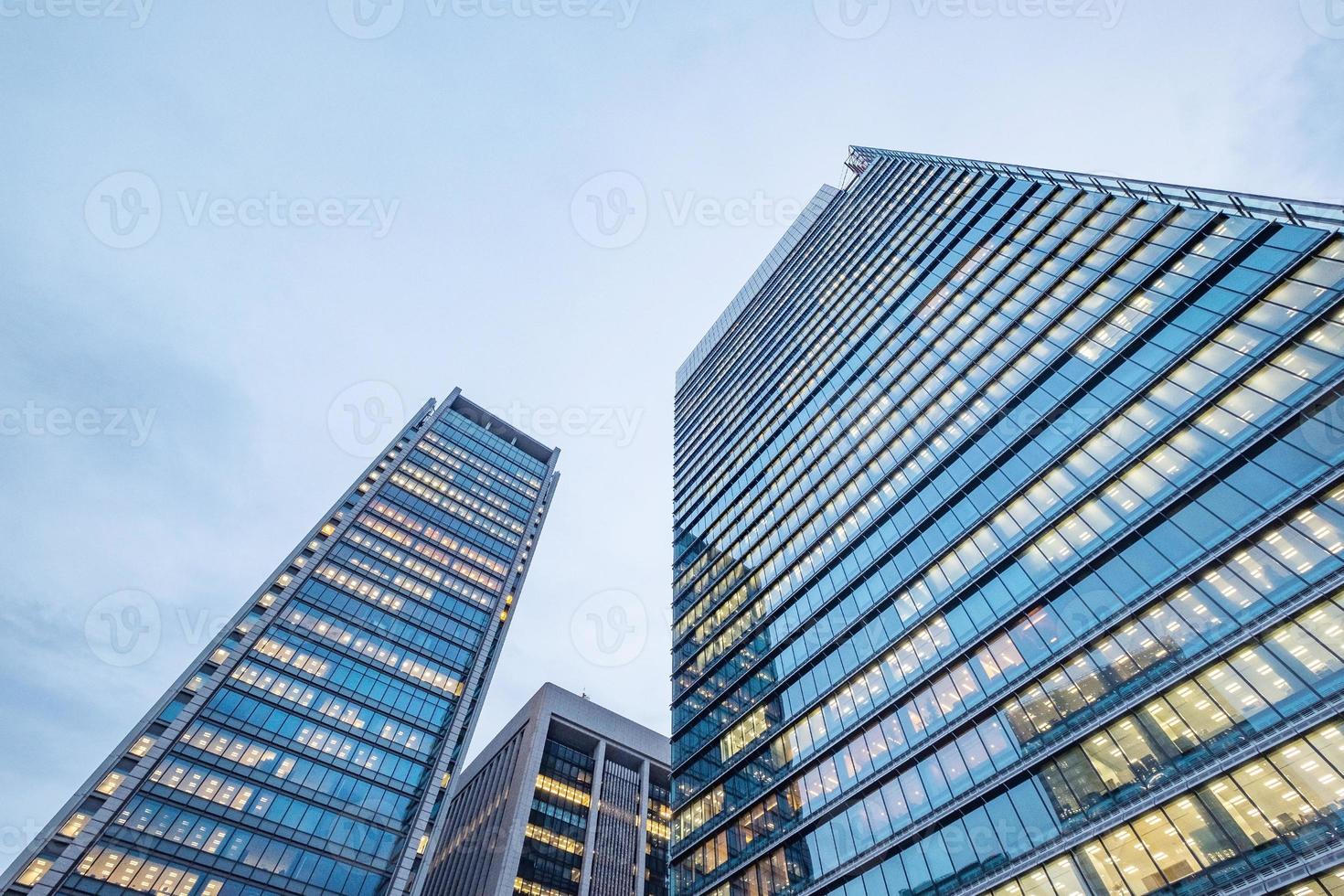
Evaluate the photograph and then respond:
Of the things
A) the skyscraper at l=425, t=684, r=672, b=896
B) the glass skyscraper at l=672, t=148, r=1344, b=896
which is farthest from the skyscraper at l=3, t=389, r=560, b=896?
the glass skyscraper at l=672, t=148, r=1344, b=896

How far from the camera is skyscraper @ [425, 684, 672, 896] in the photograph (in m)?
71.1

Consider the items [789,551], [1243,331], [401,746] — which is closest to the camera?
[1243,331]

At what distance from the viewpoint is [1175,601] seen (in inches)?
1070

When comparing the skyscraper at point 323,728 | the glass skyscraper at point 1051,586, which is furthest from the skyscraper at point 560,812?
the glass skyscraper at point 1051,586

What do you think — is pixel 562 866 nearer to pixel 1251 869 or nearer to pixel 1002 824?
pixel 1002 824

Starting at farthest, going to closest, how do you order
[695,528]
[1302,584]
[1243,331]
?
1. [695,528]
2. [1243,331]
3. [1302,584]

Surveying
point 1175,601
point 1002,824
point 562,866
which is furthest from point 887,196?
point 562,866

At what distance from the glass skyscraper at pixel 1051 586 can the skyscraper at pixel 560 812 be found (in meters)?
29.7

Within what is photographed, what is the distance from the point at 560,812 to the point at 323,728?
31.3 metres

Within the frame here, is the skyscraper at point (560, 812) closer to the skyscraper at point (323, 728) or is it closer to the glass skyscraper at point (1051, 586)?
the skyscraper at point (323, 728)

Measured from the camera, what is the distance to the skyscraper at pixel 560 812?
71062 mm

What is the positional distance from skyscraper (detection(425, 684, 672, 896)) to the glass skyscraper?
97.4ft

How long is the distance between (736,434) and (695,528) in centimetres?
1180

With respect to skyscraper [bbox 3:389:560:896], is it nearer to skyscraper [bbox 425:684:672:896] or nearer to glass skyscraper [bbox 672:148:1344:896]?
skyscraper [bbox 425:684:672:896]
